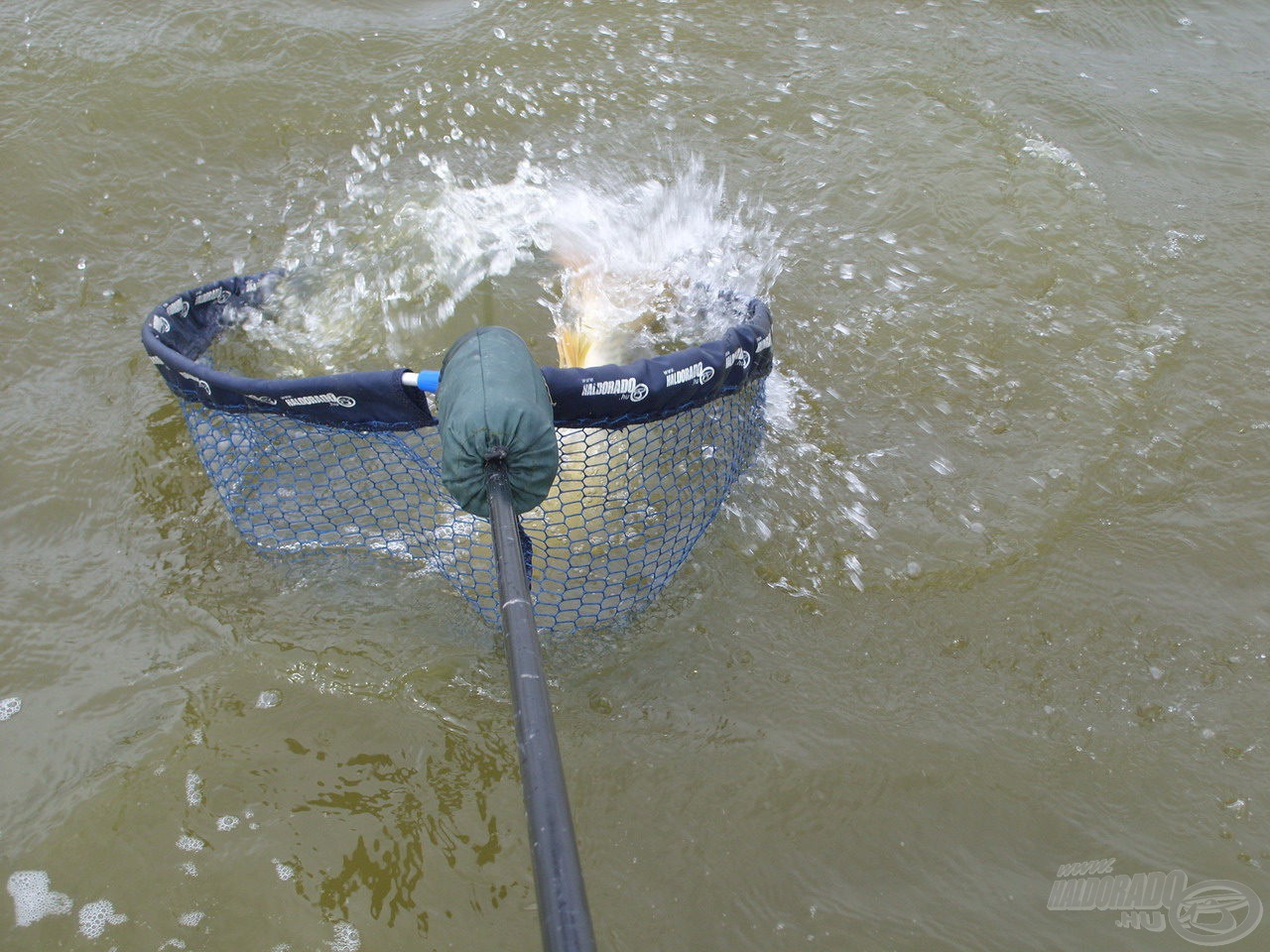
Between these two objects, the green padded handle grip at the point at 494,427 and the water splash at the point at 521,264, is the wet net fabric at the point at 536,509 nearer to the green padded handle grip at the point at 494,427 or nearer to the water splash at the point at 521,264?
the green padded handle grip at the point at 494,427

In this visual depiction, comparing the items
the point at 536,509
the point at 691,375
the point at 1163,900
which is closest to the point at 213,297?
the point at 536,509

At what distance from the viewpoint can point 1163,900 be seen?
255cm

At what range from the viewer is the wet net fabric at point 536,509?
124 inches

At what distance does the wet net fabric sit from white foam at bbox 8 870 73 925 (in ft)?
3.84

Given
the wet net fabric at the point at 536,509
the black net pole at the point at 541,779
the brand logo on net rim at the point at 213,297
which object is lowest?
the wet net fabric at the point at 536,509

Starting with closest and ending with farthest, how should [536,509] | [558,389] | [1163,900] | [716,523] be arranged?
[1163,900]
[558,389]
[536,509]
[716,523]

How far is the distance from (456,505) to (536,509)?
0.27m

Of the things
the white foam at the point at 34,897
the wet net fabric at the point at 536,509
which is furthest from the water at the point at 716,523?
the wet net fabric at the point at 536,509

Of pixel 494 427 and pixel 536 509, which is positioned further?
pixel 536 509

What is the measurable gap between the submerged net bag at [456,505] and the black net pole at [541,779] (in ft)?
2.76

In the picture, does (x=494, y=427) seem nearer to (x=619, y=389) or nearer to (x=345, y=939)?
(x=619, y=389)

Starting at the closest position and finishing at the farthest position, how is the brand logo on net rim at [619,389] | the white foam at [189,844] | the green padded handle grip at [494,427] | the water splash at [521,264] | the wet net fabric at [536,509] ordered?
the green padded handle grip at [494,427], the white foam at [189,844], the brand logo on net rim at [619,389], the wet net fabric at [536,509], the water splash at [521,264]

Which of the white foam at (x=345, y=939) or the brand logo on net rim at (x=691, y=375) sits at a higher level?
the brand logo on net rim at (x=691, y=375)

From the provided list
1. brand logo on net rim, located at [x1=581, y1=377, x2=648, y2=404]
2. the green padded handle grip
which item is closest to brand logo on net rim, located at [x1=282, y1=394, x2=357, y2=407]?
the green padded handle grip
